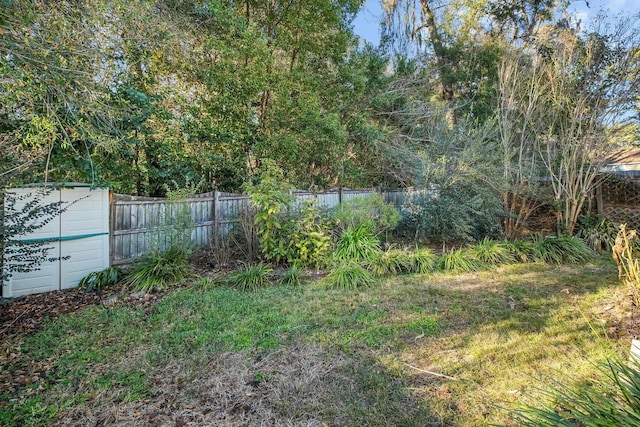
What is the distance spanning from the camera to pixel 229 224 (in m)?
6.34

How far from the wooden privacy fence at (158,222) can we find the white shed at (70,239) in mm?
208

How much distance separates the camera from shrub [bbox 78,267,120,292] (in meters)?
4.35

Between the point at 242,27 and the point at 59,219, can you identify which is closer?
the point at 59,219

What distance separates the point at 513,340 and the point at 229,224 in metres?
5.16

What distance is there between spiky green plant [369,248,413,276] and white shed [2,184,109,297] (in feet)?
13.9

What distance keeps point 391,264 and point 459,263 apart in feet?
4.02

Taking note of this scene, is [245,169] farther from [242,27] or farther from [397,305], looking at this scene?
[397,305]

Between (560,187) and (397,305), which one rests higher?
(560,187)

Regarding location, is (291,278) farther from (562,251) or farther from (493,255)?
(562,251)

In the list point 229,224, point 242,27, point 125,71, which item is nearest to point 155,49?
point 125,71

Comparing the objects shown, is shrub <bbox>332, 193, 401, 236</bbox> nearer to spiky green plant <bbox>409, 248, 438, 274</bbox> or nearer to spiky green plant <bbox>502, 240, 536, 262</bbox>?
spiky green plant <bbox>409, 248, 438, 274</bbox>

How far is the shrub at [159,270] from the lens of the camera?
4.35m

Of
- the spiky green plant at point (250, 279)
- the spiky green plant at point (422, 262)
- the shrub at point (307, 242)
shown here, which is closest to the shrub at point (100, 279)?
the spiky green plant at point (250, 279)

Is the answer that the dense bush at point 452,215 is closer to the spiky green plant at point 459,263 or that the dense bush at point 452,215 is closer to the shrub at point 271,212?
the spiky green plant at point 459,263
